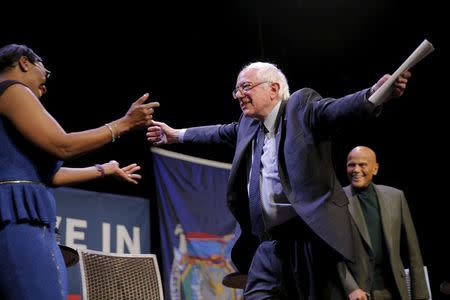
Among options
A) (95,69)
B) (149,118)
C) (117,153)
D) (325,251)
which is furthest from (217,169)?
(149,118)

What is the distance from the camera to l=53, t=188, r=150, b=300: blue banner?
4680 mm

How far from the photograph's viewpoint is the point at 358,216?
374cm

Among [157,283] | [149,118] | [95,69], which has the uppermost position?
[95,69]

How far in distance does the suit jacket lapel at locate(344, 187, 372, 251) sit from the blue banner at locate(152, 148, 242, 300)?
1.71 m

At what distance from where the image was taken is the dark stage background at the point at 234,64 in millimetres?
5113

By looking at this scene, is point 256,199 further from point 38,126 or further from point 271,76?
point 38,126

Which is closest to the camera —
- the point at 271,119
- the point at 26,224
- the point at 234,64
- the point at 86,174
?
the point at 26,224

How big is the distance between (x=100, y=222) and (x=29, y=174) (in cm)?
313

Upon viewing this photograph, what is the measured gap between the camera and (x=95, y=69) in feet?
17.3

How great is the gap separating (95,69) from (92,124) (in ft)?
1.47

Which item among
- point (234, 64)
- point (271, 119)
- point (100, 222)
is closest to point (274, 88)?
point (271, 119)

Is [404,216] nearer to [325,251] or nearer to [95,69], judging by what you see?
[325,251]

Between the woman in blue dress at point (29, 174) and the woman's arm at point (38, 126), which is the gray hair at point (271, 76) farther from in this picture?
the woman's arm at point (38, 126)

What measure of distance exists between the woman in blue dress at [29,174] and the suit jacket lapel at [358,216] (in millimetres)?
1914
